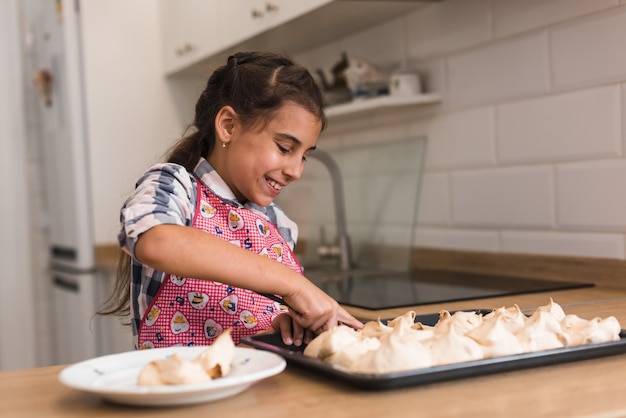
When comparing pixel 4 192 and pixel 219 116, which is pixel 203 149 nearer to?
pixel 219 116

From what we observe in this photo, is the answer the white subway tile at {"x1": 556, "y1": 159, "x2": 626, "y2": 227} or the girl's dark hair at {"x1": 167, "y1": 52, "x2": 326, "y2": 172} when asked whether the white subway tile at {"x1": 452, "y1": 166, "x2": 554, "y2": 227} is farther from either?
the girl's dark hair at {"x1": 167, "y1": 52, "x2": 326, "y2": 172}

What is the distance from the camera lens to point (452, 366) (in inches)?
28.9

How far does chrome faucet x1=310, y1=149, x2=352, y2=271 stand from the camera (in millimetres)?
2229

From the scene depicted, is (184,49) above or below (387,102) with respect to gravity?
above

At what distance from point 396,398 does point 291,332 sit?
11.9 inches

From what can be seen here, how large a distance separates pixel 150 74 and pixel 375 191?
1141 millimetres

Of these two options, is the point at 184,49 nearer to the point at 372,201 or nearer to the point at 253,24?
the point at 253,24

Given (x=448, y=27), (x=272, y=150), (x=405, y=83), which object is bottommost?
(x=272, y=150)

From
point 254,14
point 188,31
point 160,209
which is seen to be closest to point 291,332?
point 160,209

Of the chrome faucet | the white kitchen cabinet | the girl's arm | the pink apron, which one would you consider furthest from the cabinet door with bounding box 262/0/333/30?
the girl's arm

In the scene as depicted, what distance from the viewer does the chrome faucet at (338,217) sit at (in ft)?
7.31

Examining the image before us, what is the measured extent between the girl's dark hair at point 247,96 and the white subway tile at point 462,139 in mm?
595

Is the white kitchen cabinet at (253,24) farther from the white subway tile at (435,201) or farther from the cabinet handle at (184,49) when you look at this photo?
the white subway tile at (435,201)

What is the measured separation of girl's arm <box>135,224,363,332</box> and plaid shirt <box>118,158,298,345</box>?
0.03 meters
